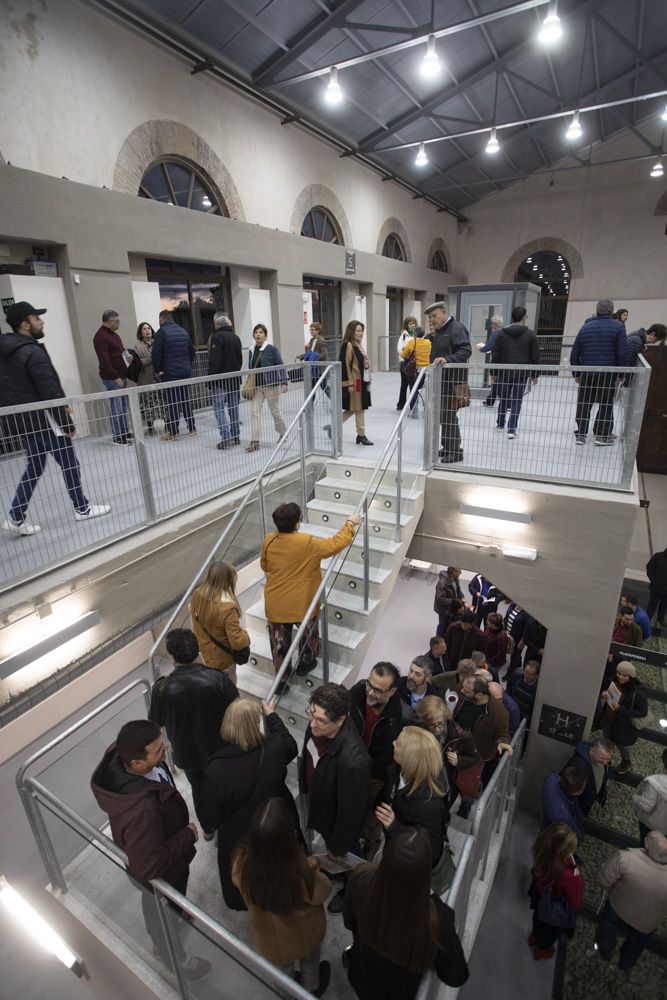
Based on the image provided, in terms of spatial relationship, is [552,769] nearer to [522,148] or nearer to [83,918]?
[83,918]

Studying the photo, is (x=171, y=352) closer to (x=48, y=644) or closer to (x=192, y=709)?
(x=48, y=644)

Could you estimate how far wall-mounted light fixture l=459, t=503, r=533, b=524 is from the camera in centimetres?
496

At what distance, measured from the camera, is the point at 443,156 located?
43.6 feet

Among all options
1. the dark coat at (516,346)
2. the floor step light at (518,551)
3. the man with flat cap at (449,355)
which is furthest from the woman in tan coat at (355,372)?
the floor step light at (518,551)

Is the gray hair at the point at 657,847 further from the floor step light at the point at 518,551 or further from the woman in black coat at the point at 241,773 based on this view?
the woman in black coat at the point at 241,773

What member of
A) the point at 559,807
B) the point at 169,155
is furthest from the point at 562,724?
the point at 169,155

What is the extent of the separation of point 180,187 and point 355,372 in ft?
14.4

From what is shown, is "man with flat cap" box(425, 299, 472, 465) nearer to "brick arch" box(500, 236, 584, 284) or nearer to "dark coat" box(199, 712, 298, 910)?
"dark coat" box(199, 712, 298, 910)

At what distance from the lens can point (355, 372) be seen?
231 inches

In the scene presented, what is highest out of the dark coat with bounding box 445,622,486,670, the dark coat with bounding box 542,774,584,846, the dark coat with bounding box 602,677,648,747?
the dark coat with bounding box 445,622,486,670

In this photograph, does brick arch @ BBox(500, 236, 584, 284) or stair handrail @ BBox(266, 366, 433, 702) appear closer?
stair handrail @ BBox(266, 366, 433, 702)

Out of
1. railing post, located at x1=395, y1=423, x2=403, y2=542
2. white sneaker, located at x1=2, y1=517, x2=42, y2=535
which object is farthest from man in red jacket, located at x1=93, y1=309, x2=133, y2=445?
railing post, located at x1=395, y1=423, x2=403, y2=542

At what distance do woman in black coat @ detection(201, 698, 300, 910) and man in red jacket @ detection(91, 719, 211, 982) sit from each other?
143 millimetres

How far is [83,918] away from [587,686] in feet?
15.4
